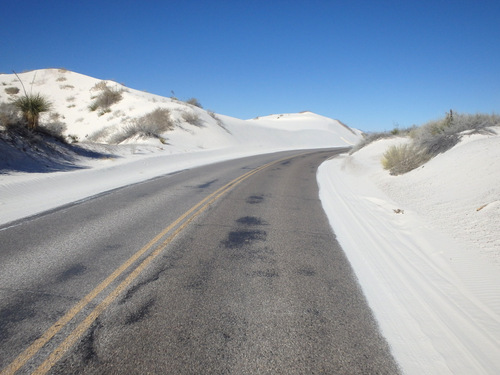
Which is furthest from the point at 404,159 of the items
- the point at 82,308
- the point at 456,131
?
the point at 82,308

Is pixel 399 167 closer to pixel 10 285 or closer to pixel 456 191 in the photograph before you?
pixel 456 191

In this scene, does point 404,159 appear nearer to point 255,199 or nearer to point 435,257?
point 255,199

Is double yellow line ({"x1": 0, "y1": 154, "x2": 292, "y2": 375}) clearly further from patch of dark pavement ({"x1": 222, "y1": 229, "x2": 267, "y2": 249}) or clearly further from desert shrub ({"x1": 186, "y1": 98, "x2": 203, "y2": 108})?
desert shrub ({"x1": 186, "y1": 98, "x2": 203, "y2": 108})

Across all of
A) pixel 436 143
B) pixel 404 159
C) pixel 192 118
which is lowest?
pixel 404 159

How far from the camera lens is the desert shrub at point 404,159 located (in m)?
10.9

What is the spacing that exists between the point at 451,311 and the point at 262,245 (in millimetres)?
2740

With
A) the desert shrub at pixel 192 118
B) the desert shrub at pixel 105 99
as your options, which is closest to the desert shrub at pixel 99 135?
the desert shrub at pixel 192 118

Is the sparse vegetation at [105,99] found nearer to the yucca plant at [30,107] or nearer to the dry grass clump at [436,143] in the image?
the yucca plant at [30,107]

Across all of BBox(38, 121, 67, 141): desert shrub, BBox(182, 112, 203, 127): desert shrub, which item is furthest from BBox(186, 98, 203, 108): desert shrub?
BBox(38, 121, 67, 141): desert shrub

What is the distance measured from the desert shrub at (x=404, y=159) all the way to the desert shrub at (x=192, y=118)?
26.4 m

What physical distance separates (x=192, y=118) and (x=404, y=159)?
28.0 metres

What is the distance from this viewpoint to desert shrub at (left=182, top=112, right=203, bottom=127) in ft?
113

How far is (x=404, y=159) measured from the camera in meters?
11.6

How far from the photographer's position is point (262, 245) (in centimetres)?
489
